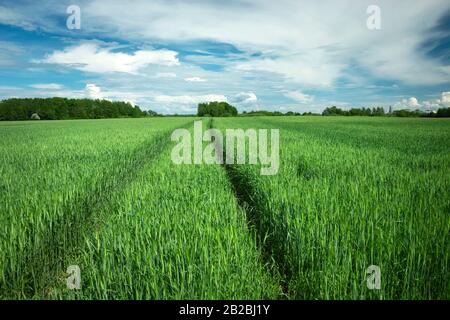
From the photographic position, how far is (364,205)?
3914 mm

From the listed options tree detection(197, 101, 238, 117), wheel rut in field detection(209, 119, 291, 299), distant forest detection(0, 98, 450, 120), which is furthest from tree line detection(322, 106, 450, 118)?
wheel rut in field detection(209, 119, 291, 299)

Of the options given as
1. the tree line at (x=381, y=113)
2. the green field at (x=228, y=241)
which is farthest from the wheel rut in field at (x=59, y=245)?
the tree line at (x=381, y=113)

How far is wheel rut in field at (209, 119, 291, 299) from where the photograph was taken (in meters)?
3.42

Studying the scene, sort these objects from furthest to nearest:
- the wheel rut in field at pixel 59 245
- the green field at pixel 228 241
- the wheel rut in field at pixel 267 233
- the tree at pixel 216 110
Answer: the tree at pixel 216 110
the wheel rut in field at pixel 267 233
the wheel rut in field at pixel 59 245
the green field at pixel 228 241

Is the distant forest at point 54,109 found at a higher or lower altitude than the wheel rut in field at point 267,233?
higher

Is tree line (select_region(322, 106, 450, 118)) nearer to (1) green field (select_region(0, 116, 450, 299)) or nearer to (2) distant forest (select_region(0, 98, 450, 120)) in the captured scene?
(2) distant forest (select_region(0, 98, 450, 120))

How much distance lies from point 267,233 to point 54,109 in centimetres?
8945

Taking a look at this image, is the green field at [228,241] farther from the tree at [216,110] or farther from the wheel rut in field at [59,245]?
the tree at [216,110]

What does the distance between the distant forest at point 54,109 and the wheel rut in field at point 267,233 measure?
85101 mm

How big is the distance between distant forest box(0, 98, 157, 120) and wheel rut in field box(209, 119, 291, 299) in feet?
279

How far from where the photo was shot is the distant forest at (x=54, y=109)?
245ft

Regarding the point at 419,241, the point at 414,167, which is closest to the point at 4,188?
the point at 419,241

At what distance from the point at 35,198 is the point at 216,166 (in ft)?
14.2

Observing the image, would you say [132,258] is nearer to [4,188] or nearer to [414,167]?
[4,188]
